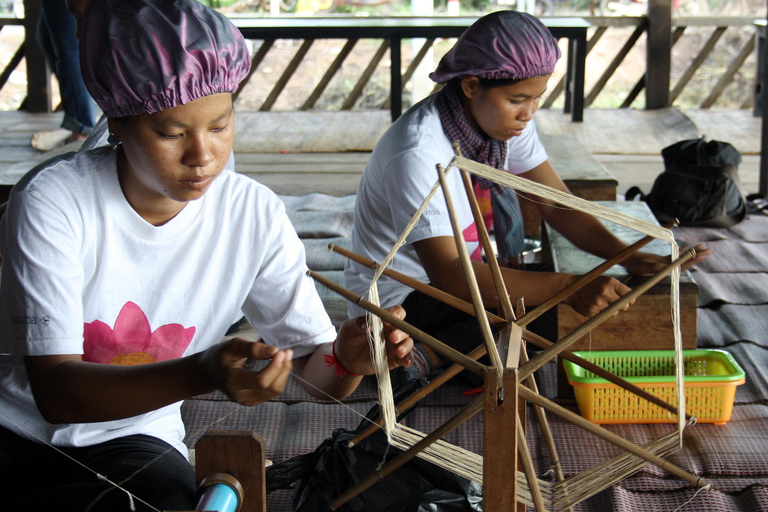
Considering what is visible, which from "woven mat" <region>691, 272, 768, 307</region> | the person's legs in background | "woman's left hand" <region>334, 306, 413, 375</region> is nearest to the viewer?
"woman's left hand" <region>334, 306, 413, 375</region>

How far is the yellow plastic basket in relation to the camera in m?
1.77

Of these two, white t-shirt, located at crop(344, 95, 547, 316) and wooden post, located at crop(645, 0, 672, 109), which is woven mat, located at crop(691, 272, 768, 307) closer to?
white t-shirt, located at crop(344, 95, 547, 316)

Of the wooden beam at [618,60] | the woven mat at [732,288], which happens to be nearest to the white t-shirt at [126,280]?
the woven mat at [732,288]

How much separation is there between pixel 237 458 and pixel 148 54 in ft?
1.74

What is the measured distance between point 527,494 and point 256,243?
1.80 ft

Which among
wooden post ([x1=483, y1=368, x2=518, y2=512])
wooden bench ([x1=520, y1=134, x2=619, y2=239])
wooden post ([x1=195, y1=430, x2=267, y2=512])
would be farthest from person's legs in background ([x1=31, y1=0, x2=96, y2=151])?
wooden post ([x1=483, y1=368, x2=518, y2=512])

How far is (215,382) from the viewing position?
821 mm

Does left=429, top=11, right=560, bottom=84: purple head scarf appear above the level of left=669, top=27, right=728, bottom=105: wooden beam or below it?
above

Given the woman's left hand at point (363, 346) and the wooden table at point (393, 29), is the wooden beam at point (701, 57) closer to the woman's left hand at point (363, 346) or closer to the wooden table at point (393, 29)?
the wooden table at point (393, 29)

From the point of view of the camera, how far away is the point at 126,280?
1.10 metres

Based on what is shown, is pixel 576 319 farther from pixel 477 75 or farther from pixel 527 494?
pixel 527 494

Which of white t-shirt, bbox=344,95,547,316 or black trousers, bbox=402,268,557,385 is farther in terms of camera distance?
black trousers, bbox=402,268,557,385

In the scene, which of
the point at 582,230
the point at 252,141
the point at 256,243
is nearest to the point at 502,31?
the point at 582,230

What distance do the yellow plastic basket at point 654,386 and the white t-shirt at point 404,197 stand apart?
44cm
